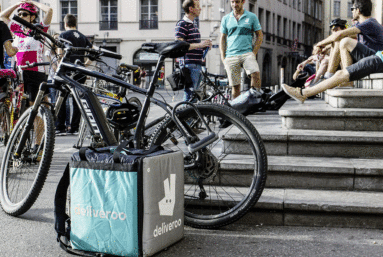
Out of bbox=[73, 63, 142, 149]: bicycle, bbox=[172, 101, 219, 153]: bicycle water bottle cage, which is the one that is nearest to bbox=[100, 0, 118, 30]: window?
bbox=[73, 63, 142, 149]: bicycle

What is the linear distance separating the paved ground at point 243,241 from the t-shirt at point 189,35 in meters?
3.82

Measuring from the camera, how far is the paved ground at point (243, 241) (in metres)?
3.34

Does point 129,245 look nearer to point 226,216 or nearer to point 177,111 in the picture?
point 226,216

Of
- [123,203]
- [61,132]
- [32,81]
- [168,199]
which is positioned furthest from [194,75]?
[123,203]

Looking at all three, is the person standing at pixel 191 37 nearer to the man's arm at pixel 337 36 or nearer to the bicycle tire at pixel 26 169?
the man's arm at pixel 337 36

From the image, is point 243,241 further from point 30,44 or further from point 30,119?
point 30,44

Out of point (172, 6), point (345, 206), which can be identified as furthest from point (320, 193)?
point (172, 6)

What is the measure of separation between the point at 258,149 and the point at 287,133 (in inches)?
48.6

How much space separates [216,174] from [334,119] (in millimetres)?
1774

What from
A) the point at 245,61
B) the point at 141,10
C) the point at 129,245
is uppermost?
the point at 141,10

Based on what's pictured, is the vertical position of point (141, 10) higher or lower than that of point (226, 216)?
higher

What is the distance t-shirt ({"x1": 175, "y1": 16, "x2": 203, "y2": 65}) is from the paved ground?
3817 mm

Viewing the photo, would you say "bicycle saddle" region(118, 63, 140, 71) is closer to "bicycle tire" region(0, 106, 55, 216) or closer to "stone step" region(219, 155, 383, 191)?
"bicycle tire" region(0, 106, 55, 216)

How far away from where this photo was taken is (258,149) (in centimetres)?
363
